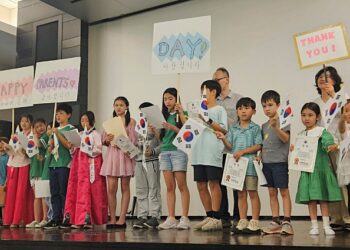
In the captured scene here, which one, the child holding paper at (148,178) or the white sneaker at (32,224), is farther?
the white sneaker at (32,224)

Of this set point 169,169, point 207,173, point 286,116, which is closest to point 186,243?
point 207,173

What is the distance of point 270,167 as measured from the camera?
311 centimetres

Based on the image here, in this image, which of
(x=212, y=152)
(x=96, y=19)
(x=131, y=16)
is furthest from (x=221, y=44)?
(x=212, y=152)

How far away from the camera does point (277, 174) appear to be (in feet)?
10.1

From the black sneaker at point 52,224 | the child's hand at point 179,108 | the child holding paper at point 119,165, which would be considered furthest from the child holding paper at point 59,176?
the child's hand at point 179,108

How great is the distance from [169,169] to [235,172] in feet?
2.19

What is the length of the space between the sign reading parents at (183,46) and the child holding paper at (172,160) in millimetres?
213

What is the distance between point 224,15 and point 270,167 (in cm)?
335

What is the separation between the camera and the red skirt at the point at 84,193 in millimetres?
4160

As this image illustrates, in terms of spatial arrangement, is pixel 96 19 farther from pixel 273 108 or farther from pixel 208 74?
pixel 273 108

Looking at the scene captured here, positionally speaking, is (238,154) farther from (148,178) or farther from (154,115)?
(148,178)

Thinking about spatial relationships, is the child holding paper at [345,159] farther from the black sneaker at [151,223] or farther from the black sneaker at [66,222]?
the black sneaker at [66,222]

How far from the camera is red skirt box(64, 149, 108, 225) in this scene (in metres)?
4.16

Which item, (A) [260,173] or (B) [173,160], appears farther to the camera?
(B) [173,160]
